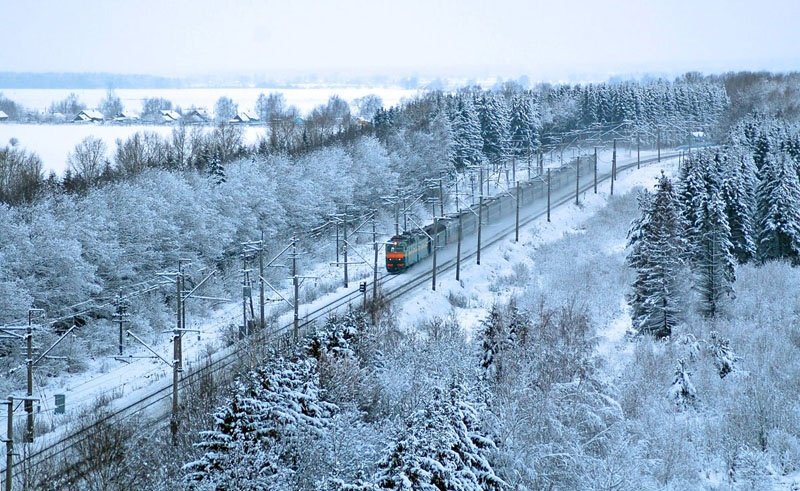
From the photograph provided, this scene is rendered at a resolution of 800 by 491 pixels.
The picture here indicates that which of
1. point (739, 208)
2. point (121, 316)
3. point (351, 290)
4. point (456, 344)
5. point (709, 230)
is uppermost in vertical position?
point (739, 208)

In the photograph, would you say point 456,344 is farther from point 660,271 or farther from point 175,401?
point 660,271

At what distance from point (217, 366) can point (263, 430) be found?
15.9 meters

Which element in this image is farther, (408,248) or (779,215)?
(408,248)

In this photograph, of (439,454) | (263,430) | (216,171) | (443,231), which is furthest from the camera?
(443,231)

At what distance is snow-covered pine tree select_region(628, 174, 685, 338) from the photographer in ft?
137

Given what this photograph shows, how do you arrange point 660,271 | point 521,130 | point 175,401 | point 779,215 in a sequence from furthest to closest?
point 521,130, point 779,215, point 660,271, point 175,401

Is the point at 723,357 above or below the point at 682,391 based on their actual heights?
above

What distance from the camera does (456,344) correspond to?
33.7 meters

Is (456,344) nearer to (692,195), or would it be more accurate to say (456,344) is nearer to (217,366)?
(217,366)

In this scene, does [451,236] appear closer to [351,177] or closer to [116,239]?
[351,177]

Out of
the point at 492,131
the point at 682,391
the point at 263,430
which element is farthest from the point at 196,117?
the point at 263,430

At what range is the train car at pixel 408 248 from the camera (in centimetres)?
5784

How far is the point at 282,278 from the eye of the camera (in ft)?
190

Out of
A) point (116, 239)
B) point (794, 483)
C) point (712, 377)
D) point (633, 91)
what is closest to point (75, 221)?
point (116, 239)
